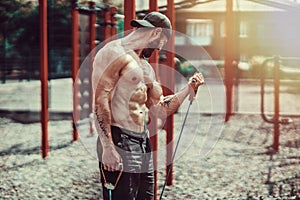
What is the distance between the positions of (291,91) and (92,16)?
11.8 meters

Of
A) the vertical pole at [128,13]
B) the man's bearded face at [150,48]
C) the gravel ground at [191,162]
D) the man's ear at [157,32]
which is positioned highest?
the vertical pole at [128,13]

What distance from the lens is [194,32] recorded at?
86.2ft

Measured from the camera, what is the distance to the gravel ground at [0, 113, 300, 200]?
5.12m

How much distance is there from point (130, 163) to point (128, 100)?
33 cm

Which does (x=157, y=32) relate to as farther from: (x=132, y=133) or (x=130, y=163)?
(x=130, y=163)

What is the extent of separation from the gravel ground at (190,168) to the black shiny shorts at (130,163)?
6.69ft

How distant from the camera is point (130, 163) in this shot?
9.16 feet

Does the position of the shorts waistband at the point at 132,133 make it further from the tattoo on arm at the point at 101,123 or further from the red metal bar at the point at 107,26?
the red metal bar at the point at 107,26

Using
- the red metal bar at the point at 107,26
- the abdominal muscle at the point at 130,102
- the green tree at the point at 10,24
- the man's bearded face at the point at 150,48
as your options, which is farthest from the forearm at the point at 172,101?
the green tree at the point at 10,24

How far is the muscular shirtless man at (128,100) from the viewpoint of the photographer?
264 cm

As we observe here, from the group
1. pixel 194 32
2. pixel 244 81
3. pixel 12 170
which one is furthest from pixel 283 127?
pixel 194 32

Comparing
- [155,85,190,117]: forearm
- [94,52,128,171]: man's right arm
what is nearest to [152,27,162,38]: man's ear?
[94,52,128,171]: man's right arm

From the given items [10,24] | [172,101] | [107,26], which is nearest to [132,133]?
[172,101]

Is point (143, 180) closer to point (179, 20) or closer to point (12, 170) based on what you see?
point (12, 170)
